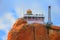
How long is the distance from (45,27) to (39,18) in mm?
6734

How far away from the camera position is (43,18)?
22828 mm

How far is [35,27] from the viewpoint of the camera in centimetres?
1650

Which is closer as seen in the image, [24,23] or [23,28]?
[23,28]

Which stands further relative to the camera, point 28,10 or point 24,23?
point 28,10

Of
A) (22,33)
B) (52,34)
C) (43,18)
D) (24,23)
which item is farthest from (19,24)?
(43,18)

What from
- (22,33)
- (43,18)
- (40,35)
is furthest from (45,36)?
(43,18)

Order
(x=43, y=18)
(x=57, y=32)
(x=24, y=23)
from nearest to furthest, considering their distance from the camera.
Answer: (x=57, y=32) → (x=24, y=23) → (x=43, y=18)

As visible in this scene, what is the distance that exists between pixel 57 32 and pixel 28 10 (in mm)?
7538

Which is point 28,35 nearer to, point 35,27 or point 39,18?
point 35,27

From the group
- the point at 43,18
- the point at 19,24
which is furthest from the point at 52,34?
the point at 43,18

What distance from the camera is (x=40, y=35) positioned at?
1634 centimetres

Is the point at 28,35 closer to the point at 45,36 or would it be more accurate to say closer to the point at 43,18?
the point at 45,36

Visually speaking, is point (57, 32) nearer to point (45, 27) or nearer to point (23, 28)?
point (45, 27)

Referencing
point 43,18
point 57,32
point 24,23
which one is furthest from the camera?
point 43,18
